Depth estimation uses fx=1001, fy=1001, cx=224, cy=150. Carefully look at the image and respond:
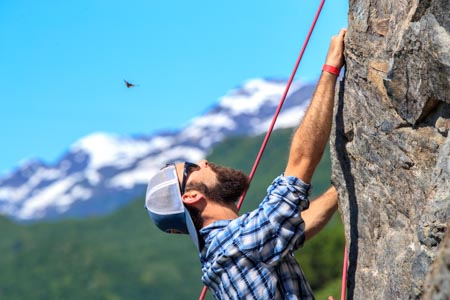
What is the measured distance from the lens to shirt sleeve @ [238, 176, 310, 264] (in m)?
7.12

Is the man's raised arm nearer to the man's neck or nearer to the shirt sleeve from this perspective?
the shirt sleeve

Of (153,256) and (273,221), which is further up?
(153,256)

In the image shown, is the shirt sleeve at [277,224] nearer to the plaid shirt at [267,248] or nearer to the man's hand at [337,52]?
the plaid shirt at [267,248]

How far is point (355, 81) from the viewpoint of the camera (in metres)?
7.48

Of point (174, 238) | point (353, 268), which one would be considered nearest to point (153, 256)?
point (174, 238)

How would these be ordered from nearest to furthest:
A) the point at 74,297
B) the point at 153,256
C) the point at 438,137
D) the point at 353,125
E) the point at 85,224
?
the point at 438,137 < the point at 353,125 < the point at 74,297 < the point at 153,256 < the point at 85,224

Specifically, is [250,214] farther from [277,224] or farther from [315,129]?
[315,129]

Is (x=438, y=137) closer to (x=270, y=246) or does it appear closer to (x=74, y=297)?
(x=270, y=246)

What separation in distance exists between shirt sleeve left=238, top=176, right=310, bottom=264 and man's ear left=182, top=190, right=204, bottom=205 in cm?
63

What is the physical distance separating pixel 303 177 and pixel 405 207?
783mm

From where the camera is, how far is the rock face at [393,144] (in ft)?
20.9

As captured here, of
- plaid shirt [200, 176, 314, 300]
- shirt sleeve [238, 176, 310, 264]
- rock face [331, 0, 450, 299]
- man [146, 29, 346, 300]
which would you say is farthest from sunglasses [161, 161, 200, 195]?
rock face [331, 0, 450, 299]

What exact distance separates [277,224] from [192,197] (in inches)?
35.8

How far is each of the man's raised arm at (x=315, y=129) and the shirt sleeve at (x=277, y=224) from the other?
0.17m
